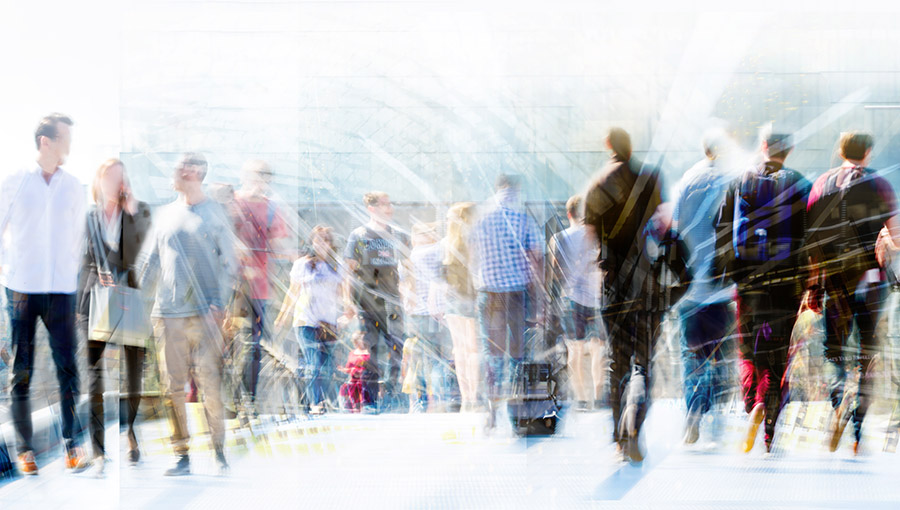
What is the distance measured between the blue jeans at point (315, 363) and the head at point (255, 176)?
2.44ft

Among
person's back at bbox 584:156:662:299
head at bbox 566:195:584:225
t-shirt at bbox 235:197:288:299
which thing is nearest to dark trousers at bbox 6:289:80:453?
t-shirt at bbox 235:197:288:299

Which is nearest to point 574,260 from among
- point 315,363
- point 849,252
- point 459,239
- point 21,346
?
point 459,239

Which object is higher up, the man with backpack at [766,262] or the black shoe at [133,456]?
the man with backpack at [766,262]

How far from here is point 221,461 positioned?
2.97m

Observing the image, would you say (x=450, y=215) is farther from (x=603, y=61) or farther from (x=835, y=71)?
(x=835, y=71)

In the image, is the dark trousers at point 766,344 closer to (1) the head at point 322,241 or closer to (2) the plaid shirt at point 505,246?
(2) the plaid shirt at point 505,246

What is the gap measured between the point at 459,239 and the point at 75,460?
1862 millimetres

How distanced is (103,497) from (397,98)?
210cm

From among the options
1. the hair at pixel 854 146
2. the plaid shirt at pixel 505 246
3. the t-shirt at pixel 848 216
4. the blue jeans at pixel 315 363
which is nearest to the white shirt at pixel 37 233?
the blue jeans at pixel 315 363

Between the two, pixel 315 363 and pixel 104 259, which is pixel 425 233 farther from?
pixel 104 259

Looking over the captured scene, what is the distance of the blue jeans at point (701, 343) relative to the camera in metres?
3.22

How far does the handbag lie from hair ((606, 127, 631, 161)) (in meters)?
1.88

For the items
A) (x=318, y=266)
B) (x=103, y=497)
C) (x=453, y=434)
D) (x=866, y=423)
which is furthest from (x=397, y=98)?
(x=866, y=423)

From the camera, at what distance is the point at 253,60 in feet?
11.6
